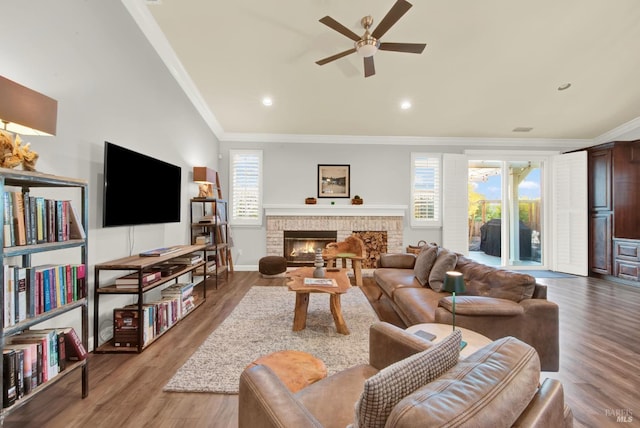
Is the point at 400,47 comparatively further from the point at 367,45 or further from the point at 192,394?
the point at 192,394

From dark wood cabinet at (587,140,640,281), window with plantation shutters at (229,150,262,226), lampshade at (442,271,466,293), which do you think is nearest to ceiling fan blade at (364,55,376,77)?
lampshade at (442,271,466,293)

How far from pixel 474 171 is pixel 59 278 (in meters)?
7.32

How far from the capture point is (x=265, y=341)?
98.4 inches

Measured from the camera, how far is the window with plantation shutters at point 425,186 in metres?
5.70

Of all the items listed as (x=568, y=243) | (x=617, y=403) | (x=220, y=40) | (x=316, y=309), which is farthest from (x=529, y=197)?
(x=220, y=40)

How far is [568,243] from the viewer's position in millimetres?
5324

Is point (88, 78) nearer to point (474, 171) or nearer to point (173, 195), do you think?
point (173, 195)

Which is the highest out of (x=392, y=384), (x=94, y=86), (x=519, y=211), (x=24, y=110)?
(x=94, y=86)

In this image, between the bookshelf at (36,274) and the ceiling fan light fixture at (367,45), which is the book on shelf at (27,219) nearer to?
the bookshelf at (36,274)

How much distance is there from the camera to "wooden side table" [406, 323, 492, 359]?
1.51 m

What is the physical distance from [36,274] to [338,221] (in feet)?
14.8

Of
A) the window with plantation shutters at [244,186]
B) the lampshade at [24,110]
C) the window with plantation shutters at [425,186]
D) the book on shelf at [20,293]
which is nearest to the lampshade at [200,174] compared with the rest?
the window with plantation shutters at [244,186]

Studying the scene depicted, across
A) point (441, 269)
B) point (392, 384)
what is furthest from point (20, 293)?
point (441, 269)

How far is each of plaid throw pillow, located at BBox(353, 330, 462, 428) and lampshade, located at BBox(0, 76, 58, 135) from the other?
2065mm
